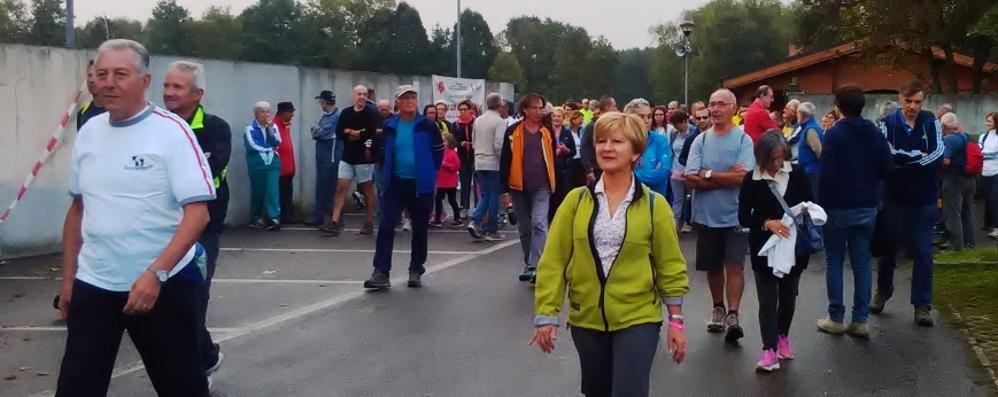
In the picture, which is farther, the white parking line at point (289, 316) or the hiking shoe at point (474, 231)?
the hiking shoe at point (474, 231)

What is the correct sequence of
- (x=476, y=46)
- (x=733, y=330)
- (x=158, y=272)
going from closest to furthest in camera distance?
(x=158, y=272) < (x=733, y=330) < (x=476, y=46)

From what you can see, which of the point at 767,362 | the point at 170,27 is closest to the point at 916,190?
the point at 767,362

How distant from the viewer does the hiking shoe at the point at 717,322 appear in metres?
7.85

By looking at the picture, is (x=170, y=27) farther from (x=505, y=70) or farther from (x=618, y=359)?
(x=618, y=359)

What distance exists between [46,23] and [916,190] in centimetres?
2938

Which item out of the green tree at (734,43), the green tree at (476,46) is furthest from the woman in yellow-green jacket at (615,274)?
the green tree at (476,46)

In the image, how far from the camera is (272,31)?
8419cm

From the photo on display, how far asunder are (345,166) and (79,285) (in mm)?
10213

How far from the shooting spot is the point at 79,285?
156 inches

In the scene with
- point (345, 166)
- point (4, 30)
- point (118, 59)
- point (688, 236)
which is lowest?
point (688, 236)

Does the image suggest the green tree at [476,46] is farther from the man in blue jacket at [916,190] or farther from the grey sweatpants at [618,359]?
the grey sweatpants at [618,359]

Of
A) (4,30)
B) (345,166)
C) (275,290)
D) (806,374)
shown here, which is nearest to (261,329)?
(275,290)

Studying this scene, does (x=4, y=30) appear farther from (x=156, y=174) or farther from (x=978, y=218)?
(x=156, y=174)

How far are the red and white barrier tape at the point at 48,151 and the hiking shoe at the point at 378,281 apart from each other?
14.4 ft
